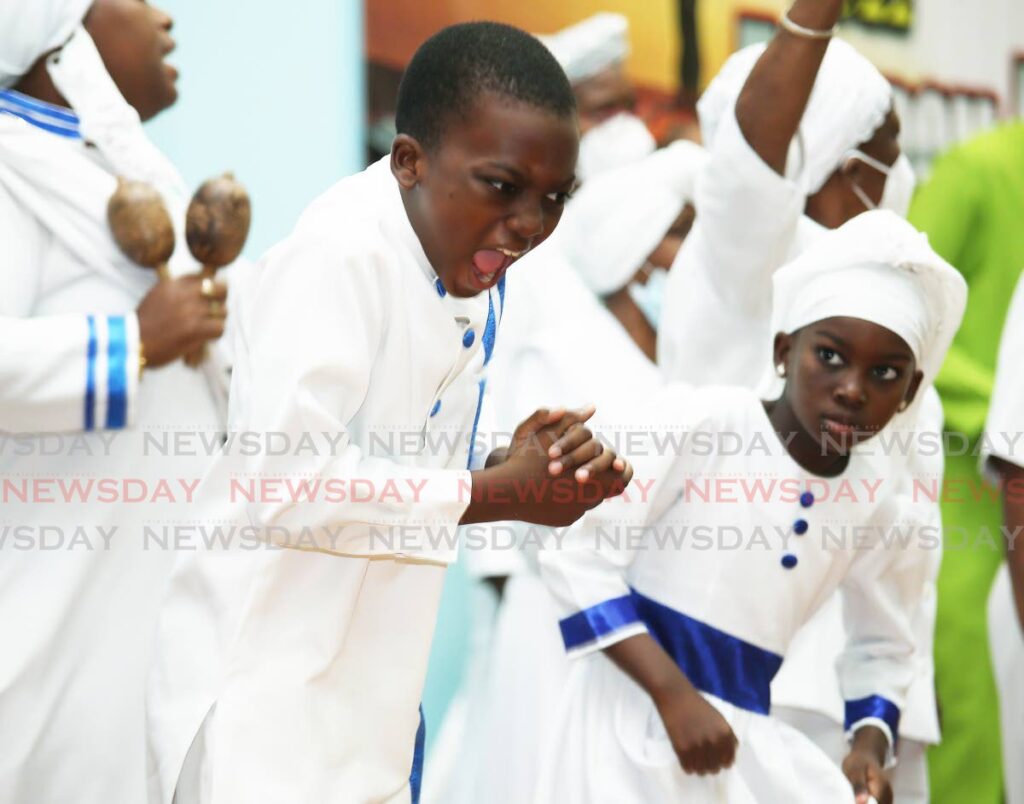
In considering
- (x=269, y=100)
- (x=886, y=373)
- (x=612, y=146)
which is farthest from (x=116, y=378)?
(x=612, y=146)

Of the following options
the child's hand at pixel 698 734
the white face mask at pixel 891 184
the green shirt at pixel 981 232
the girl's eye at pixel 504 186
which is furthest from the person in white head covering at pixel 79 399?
the green shirt at pixel 981 232

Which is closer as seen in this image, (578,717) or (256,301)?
(256,301)

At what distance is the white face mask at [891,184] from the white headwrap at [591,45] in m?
1.90

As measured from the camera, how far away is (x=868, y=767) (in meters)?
2.66

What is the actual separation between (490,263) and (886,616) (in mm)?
1294

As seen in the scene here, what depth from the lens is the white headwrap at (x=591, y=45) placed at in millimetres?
4797

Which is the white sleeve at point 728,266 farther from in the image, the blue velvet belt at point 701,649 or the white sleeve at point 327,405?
the white sleeve at point 327,405

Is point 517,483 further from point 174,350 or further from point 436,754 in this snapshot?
point 436,754

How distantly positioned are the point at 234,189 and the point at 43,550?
0.71 metres

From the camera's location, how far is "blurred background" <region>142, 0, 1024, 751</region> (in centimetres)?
428

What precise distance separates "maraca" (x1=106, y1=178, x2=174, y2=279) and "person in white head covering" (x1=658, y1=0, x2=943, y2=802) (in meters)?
1.05

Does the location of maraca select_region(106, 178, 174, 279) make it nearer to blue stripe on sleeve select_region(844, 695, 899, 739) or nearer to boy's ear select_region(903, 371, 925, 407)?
boy's ear select_region(903, 371, 925, 407)

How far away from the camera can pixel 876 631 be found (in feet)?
9.19

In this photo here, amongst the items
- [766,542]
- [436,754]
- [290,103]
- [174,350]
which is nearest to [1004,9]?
[290,103]
